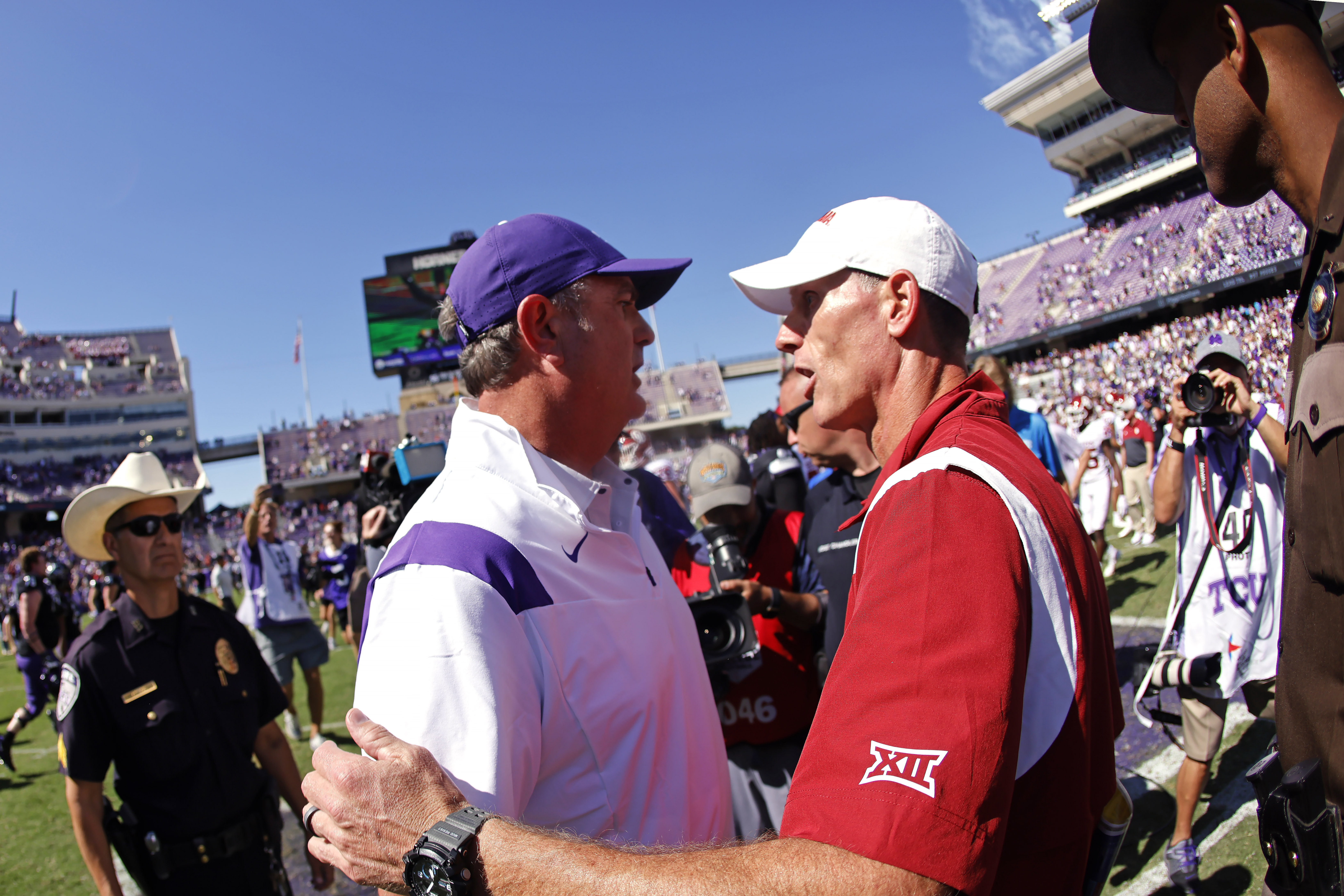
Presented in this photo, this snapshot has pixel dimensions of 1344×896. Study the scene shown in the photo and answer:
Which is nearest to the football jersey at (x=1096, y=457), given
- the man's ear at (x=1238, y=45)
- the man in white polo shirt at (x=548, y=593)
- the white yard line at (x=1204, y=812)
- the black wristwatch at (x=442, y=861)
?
the white yard line at (x=1204, y=812)

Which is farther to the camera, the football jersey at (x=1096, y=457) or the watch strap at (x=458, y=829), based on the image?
the football jersey at (x=1096, y=457)

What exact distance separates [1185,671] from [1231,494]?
0.95 m

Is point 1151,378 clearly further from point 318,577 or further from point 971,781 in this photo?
point 971,781

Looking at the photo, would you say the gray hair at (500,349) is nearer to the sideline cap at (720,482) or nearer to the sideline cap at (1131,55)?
the sideline cap at (1131,55)

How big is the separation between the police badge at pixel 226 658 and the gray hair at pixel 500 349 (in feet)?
7.93

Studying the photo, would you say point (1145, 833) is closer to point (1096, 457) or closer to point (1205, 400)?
point (1205, 400)

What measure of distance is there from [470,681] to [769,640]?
92.8 inches

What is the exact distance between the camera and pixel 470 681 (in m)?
1.21

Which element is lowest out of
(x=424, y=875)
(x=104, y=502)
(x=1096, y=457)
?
(x=1096, y=457)

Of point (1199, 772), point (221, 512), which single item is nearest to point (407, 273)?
point (221, 512)

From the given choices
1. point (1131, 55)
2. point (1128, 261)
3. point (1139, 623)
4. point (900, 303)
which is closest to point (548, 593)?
point (900, 303)

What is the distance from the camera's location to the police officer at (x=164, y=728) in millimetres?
2918

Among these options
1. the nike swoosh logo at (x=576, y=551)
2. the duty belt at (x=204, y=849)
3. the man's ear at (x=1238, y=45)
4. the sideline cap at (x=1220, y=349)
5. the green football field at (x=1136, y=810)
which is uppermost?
the man's ear at (x=1238, y=45)

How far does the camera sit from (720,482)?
3.58m
